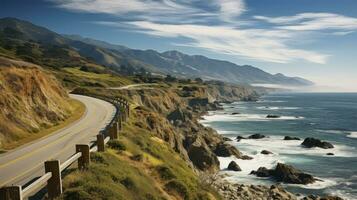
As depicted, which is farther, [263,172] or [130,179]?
[263,172]

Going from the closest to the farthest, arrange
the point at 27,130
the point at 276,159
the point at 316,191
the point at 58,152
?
the point at 58,152 < the point at 27,130 < the point at 316,191 < the point at 276,159

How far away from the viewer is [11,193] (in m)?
9.67

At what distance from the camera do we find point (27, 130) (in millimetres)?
26984

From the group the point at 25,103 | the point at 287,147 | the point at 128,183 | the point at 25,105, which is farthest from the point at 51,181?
the point at 287,147

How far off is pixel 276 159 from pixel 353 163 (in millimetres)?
10590

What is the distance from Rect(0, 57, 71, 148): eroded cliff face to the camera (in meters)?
25.9

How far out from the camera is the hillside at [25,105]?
A: 83.7ft

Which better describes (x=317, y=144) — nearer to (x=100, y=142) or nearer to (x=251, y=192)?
(x=251, y=192)

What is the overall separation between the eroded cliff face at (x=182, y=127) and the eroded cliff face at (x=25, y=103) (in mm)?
8124

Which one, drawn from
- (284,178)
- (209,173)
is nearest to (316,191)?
(284,178)

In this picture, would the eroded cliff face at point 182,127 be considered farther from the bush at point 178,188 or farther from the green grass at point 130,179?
the bush at point 178,188

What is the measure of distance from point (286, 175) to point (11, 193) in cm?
3938

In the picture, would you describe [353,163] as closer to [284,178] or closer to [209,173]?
[284,178]

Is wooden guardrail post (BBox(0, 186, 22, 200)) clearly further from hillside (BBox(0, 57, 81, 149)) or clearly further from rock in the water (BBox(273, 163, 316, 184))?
rock in the water (BBox(273, 163, 316, 184))
